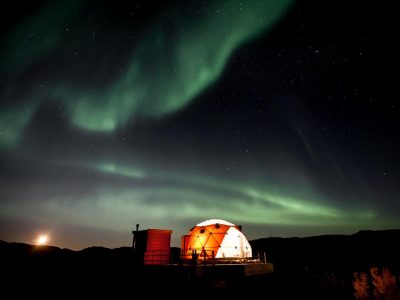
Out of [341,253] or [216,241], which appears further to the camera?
[341,253]

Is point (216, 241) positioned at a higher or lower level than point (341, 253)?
higher

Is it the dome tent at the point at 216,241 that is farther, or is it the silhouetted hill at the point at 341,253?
the silhouetted hill at the point at 341,253

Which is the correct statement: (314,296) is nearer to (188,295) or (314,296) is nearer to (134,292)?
(188,295)

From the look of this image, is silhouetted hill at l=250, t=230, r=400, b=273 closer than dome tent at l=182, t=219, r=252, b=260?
No

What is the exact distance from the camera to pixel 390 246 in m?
56.3

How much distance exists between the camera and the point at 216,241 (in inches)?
801

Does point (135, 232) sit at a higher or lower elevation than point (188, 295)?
higher

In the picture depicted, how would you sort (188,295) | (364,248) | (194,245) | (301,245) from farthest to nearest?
(301,245) → (364,248) → (194,245) → (188,295)

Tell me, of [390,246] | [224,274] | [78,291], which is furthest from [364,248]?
[78,291]

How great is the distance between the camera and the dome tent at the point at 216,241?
65.8 feet

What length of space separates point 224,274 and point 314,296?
189 inches

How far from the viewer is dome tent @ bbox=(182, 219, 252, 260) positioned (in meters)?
20.1

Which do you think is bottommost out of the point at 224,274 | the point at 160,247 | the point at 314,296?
the point at 314,296

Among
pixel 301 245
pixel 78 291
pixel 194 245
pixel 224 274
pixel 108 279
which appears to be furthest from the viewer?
pixel 301 245
